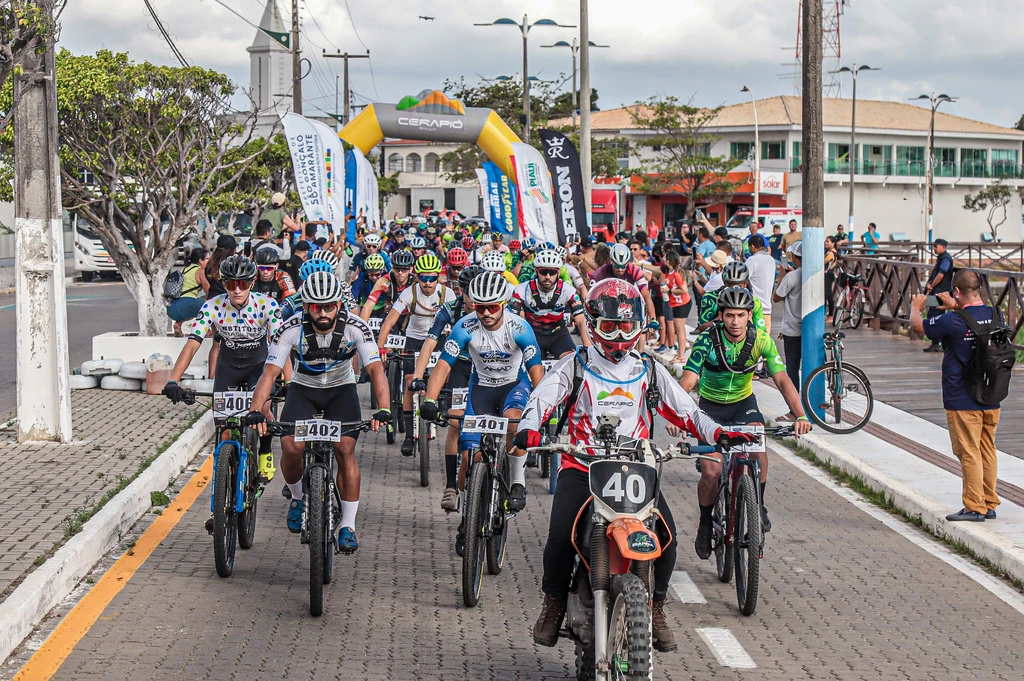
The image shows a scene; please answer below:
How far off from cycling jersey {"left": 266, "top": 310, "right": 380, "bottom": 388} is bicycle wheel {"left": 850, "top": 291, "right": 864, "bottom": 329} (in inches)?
789

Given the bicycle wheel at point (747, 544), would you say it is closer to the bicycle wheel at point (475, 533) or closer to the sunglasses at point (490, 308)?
the bicycle wheel at point (475, 533)

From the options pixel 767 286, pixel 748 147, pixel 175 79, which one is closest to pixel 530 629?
pixel 767 286

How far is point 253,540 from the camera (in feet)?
29.0

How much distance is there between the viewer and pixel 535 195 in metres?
26.9

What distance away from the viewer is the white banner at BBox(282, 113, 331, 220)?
23.5m

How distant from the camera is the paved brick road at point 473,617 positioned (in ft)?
20.1

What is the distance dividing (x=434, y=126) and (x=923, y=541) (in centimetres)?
2495

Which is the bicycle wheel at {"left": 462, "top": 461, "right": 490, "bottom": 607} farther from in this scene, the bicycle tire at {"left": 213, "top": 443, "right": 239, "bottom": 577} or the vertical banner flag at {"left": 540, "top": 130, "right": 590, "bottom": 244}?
the vertical banner flag at {"left": 540, "top": 130, "right": 590, "bottom": 244}

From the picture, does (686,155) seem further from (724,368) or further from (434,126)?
(724,368)

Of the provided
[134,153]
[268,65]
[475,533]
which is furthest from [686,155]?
[475,533]

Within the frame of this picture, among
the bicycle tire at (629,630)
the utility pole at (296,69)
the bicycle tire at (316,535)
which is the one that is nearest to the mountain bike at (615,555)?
the bicycle tire at (629,630)

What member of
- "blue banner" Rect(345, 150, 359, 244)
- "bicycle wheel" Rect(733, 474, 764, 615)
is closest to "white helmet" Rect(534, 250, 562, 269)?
"bicycle wheel" Rect(733, 474, 764, 615)

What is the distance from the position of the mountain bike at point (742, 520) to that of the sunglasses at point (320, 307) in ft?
7.81

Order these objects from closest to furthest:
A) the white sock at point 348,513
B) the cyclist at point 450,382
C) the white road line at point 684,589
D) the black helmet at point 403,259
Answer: the white road line at point 684,589 < the white sock at point 348,513 < the cyclist at point 450,382 < the black helmet at point 403,259
